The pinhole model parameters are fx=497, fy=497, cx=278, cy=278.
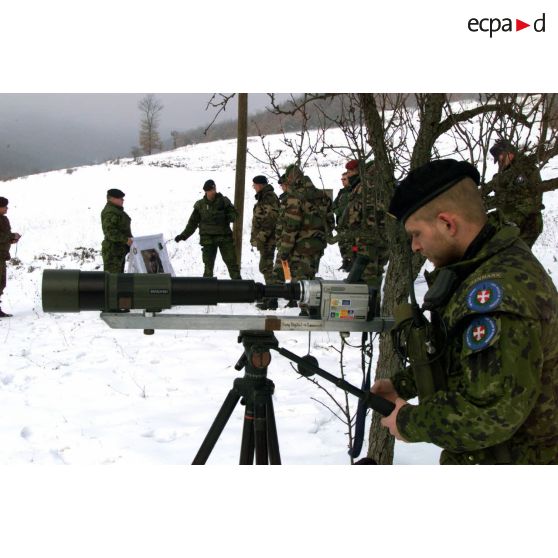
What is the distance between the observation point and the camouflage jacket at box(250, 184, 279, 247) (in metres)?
9.99

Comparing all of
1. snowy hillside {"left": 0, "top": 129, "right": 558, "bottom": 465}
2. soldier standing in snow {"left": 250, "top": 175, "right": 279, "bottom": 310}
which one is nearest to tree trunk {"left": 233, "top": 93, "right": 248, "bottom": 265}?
soldier standing in snow {"left": 250, "top": 175, "right": 279, "bottom": 310}

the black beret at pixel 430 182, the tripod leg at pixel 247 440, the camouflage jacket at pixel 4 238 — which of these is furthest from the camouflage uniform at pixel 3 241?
the black beret at pixel 430 182

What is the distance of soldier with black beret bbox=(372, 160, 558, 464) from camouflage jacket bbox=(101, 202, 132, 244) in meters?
8.36

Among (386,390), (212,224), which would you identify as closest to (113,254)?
(212,224)

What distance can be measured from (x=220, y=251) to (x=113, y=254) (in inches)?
83.8

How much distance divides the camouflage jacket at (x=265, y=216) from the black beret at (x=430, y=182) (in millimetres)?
8369

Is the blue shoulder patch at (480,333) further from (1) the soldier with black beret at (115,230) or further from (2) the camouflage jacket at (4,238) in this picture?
(2) the camouflage jacket at (4,238)

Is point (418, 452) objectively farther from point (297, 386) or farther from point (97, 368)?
point (97, 368)

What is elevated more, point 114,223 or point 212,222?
point 212,222

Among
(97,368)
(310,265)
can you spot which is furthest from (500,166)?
(310,265)

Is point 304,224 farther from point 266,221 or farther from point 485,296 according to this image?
point 485,296

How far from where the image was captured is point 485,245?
1.59m

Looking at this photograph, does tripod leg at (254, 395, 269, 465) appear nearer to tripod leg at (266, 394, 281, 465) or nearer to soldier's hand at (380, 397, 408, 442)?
tripod leg at (266, 394, 281, 465)

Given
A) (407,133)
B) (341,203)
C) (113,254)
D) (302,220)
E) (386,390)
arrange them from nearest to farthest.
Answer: (386,390) < (407,133) < (302,220) < (341,203) < (113,254)
